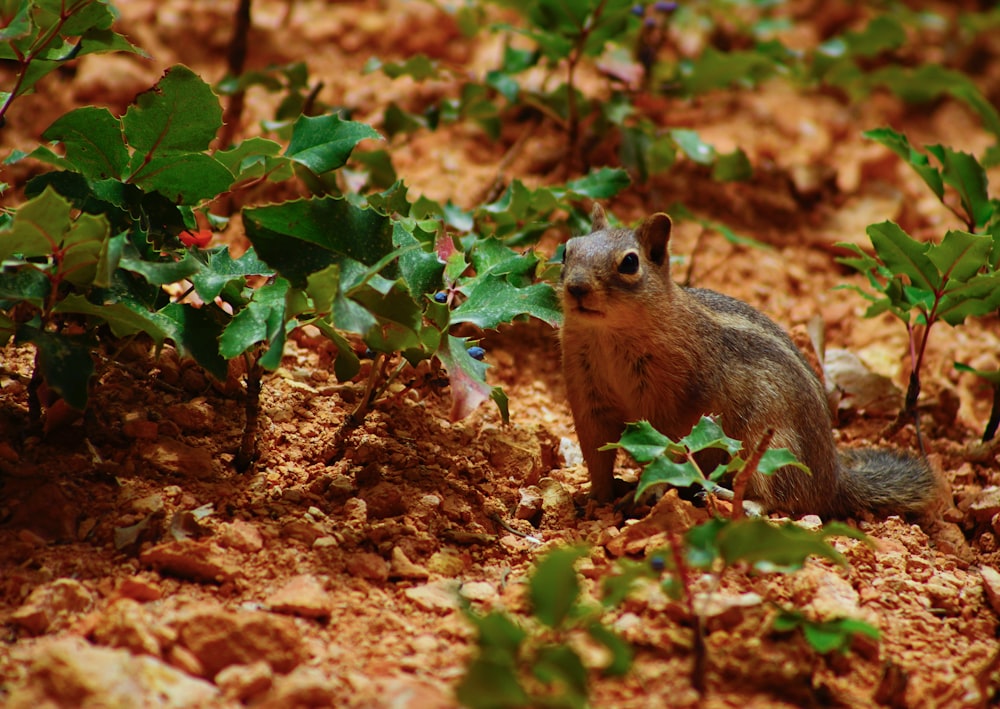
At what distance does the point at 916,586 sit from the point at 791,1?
20.7 feet

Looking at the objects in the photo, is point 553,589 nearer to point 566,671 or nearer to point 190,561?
point 566,671

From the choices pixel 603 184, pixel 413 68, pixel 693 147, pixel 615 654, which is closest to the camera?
pixel 615 654

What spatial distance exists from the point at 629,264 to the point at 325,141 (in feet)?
4.06

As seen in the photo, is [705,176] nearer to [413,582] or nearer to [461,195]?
[461,195]

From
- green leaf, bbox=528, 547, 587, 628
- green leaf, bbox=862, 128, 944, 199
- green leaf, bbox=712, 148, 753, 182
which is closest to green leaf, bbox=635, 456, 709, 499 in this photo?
green leaf, bbox=528, 547, 587, 628

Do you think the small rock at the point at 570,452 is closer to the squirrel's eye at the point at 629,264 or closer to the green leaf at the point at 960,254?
the squirrel's eye at the point at 629,264

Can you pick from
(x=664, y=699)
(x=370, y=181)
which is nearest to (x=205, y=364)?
(x=664, y=699)

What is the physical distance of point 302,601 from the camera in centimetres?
258

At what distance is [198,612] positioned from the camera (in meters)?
2.34

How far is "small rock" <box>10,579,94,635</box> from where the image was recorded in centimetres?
243

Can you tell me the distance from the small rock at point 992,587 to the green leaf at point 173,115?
2788 mm

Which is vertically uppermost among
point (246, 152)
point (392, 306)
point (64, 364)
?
point (246, 152)

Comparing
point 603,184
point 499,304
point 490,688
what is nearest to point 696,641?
point 490,688

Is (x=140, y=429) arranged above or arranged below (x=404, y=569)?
above
